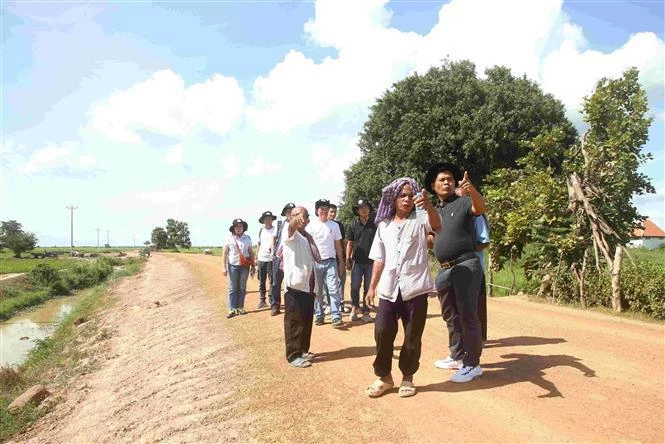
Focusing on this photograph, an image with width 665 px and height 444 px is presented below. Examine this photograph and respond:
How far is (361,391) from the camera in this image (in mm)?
4891

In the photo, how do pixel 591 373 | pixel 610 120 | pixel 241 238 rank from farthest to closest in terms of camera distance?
1. pixel 610 120
2. pixel 241 238
3. pixel 591 373

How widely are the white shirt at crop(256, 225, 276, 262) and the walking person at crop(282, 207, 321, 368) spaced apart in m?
3.89

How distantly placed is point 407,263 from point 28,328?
60.4 ft

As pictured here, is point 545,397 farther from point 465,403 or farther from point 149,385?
point 149,385

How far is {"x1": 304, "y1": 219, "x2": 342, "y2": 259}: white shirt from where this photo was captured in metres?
7.94

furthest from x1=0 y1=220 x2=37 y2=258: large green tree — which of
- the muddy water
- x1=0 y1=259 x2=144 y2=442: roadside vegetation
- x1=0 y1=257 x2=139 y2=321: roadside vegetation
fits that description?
x1=0 y1=259 x2=144 y2=442: roadside vegetation

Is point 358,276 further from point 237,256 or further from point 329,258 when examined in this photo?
point 237,256

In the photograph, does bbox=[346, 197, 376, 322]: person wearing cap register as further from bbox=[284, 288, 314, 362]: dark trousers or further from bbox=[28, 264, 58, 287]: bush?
bbox=[28, 264, 58, 287]: bush

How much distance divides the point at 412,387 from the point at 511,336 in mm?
3136

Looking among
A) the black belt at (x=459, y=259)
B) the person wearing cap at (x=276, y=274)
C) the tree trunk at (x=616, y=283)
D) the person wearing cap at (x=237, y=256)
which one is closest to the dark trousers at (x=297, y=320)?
the black belt at (x=459, y=259)

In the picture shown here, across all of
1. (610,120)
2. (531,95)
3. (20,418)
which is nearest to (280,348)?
(20,418)

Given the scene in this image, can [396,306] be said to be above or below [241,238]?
below

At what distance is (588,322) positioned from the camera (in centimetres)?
839

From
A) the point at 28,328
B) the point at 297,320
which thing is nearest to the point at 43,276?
the point at 28,328
